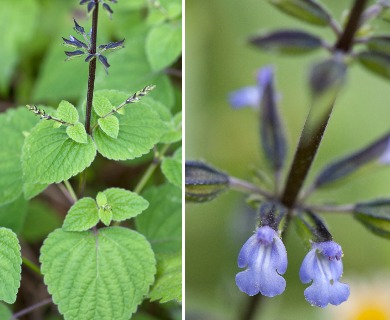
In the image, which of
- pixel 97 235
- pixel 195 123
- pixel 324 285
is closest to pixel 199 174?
pixel 97 235

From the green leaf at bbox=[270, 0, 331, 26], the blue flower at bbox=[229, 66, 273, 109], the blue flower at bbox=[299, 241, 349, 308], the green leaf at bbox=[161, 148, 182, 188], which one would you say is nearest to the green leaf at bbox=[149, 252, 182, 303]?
the green leaf at bbox=[161, 148, 182, 188]

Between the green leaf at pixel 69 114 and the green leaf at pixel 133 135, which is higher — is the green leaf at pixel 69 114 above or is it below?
above

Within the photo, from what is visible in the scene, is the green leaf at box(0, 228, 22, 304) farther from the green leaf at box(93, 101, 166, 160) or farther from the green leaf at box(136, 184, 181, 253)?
the green leaf at box(136, 184, 181, 253)

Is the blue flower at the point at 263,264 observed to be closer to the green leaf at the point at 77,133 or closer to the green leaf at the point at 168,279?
the green leaf at the point at 168,279

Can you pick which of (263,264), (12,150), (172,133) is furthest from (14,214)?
(263,264)

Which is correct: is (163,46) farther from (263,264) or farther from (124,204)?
(263,264)

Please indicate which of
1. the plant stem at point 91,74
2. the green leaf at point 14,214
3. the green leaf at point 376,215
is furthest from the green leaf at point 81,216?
the green leaf at point 376,215

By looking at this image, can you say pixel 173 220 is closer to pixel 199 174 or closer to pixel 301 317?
pixel 199 174
